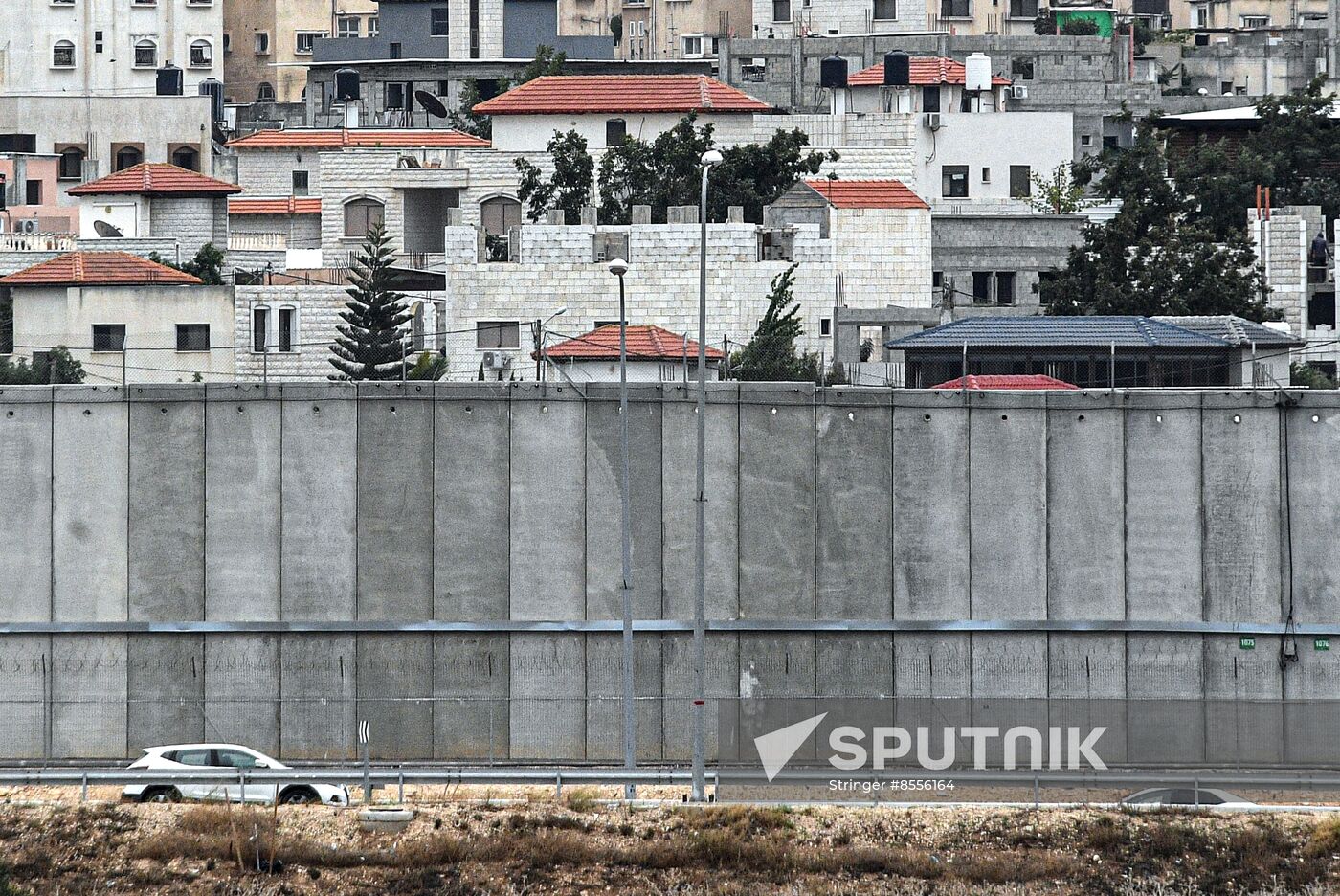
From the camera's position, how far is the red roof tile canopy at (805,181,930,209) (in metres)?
82.1

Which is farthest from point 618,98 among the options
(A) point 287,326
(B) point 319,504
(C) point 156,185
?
(B) point 319,504

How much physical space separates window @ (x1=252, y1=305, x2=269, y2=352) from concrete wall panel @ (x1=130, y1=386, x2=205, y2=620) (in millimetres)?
30060

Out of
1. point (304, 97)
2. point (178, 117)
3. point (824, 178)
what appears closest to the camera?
point (824, 178)

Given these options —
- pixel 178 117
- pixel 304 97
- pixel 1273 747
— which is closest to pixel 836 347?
pixel 1273 747

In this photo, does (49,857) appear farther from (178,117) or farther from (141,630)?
(178,117)

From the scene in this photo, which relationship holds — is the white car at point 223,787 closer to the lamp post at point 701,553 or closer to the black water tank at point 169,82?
the lamp post at point 701,553

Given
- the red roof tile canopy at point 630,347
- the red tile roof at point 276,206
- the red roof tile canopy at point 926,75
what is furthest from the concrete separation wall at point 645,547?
the red roof tile canopy at point 926,75

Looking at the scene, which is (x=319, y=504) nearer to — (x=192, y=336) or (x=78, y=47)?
(x=192, y=336)

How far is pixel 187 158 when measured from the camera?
116 metres

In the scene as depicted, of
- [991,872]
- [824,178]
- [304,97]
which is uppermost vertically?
[304,97]

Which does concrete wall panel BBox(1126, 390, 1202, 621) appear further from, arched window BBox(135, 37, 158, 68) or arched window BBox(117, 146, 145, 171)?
arched window BBox(135, 37, 158, 68)

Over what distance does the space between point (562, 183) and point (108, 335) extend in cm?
1679

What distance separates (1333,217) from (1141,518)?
49406 millimetres

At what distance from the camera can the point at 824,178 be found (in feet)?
301
